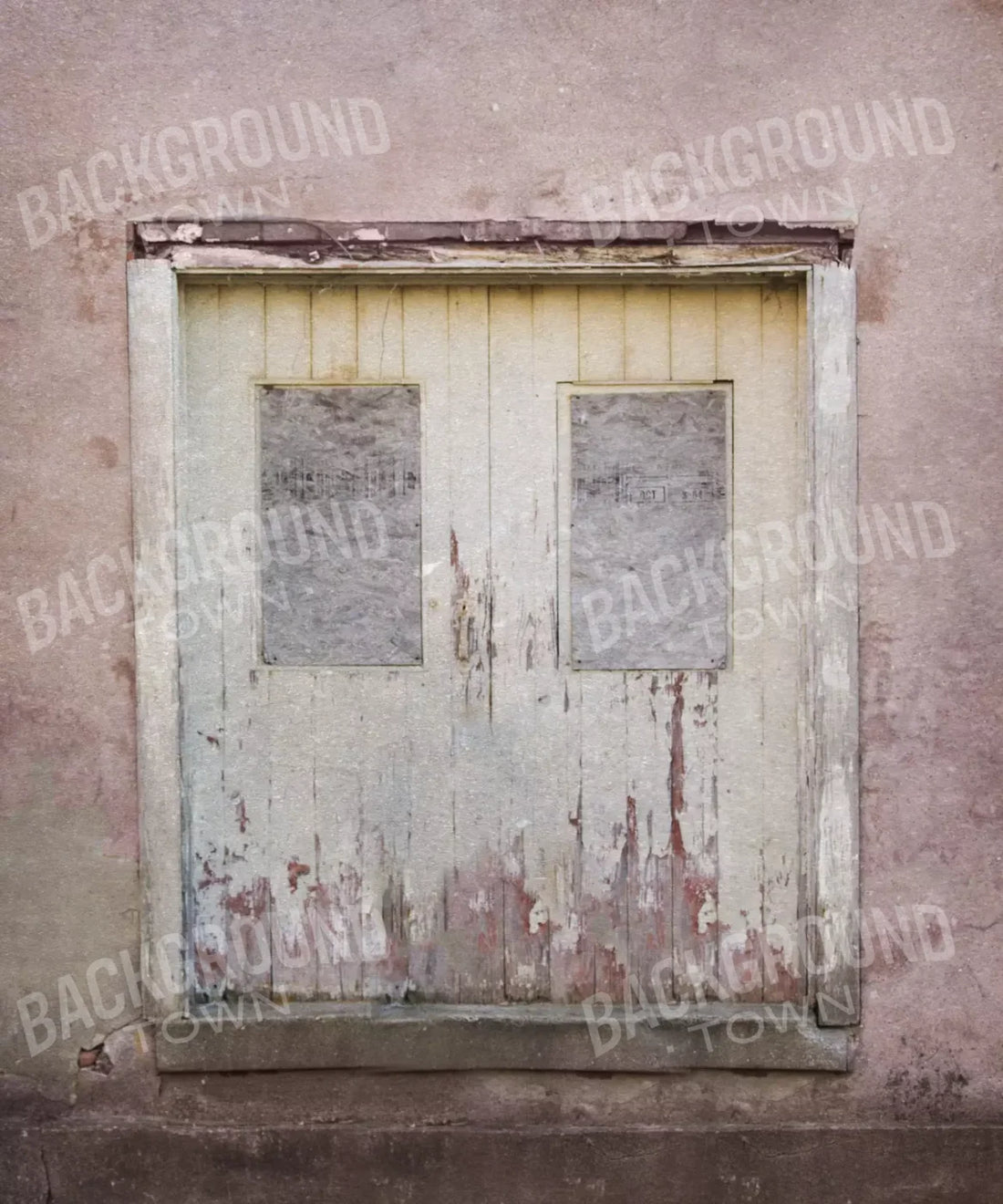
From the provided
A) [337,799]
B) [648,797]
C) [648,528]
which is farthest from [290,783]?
[648,528]

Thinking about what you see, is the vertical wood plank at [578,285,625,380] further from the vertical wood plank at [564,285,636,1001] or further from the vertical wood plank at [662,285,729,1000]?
the vertical wood plank at [564,285,636,1001]

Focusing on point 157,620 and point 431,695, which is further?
point 431,695

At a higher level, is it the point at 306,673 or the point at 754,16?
the point at 754,16

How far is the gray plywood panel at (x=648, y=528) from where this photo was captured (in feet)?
10.6

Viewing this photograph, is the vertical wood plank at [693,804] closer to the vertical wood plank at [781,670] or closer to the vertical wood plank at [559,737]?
the vertical wood plank at [781,670]

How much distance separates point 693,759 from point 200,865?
151cm

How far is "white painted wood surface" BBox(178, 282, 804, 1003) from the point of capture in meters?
3.21

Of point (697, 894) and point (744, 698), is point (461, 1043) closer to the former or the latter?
point (697, 894)

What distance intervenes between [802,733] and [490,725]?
0.92 meters

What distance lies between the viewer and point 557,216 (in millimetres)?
3066

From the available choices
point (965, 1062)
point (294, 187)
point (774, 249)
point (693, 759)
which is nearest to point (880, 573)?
point (693, 759)

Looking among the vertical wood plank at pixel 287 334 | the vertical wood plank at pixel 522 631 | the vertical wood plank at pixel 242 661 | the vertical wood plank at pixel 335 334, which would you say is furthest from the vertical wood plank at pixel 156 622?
the vertical wood plank at pixel 522 631

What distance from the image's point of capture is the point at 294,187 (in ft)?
10.1

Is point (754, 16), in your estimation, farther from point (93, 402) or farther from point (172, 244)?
point (93, 402)
